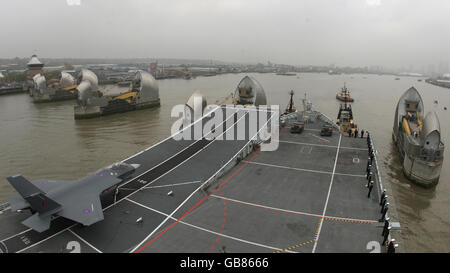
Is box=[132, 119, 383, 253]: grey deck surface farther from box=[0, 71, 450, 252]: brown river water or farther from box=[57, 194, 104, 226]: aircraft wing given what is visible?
box=[0, 71, 450, 252]: brown river water

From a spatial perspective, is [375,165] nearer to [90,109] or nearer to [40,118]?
[90,109]

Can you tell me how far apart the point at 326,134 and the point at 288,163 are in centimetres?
939

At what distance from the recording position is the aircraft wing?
13.4m

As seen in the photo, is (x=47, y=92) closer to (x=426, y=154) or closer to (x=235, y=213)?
(x=235, y=213)

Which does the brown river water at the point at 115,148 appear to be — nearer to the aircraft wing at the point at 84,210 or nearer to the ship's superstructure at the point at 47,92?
the ship's superstructure at the point at 47,92

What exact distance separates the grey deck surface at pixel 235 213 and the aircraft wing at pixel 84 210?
734 mm

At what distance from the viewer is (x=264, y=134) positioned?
27.9m

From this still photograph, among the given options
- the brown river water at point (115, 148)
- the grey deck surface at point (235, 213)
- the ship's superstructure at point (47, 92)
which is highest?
the ship's superstructure at point (47, 92)

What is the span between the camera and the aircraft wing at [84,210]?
1339 centimetres

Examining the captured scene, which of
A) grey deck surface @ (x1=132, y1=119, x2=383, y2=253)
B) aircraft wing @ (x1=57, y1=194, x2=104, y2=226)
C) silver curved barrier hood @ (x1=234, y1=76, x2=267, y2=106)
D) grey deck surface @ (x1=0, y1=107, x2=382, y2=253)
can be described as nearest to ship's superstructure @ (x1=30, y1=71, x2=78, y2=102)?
silver curved barrier hood @ (x1=234, y1=76, x2=267, y2=106)

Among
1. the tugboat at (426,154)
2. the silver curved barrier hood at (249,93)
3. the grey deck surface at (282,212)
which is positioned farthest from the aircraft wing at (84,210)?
the silver curved barrier hood at (249,93)

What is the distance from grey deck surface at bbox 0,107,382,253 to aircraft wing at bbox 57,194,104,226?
0.73 m

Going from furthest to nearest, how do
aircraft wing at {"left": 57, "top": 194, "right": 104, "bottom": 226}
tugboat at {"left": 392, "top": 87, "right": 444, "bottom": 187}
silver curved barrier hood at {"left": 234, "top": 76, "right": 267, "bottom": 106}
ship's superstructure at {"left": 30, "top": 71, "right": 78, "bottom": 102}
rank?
ship's superstructure at {"left": 30, "top": 71, "right": 78, "bottom": 102} → silver curved barrier hood at {"left": 234, "top": 76, "right": 267, "bottom": 106} → tugboat at {"left": 392, "top": 87, "right": 444, "bottom": 187} → aircraft wing at {"left": 57, "top": 194, "right": 104, "bottom": 226}
